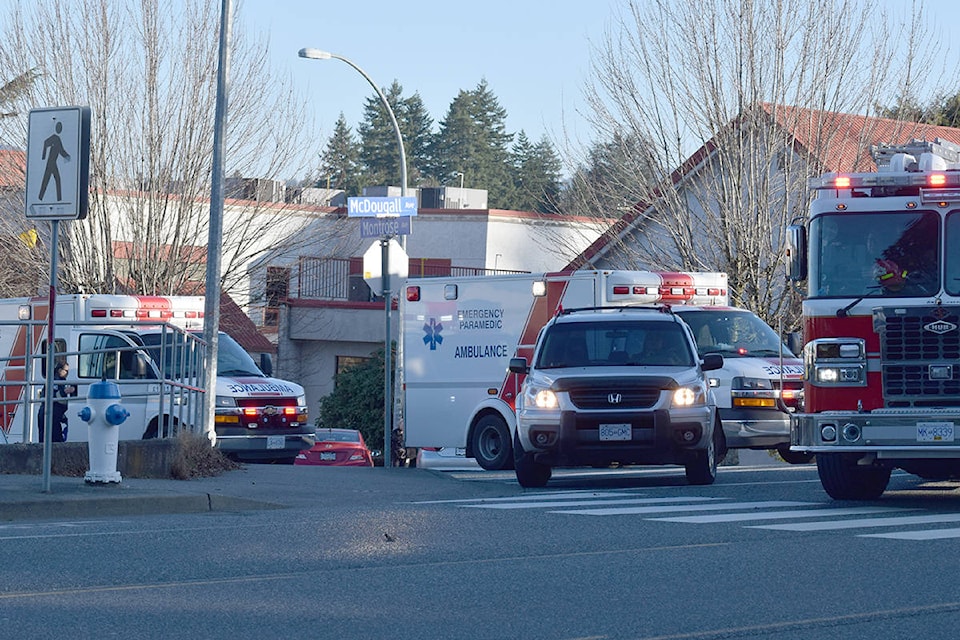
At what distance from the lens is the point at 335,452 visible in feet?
92.1

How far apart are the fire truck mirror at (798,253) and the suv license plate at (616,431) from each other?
2.81 meters

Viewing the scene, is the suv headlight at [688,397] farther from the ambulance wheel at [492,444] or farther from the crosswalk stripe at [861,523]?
the ambulance wheel at [492,444]

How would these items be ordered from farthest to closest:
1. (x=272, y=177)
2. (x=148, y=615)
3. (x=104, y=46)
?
(x=272, y=177) → (x=104, y=46) → (x=148, y=615)

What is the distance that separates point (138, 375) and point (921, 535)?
40.4 ft

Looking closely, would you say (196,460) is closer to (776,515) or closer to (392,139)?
(776,515)

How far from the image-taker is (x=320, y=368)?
43.7 m

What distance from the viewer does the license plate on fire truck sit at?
13.1 m

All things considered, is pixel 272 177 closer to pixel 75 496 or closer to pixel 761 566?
pixel 75 496

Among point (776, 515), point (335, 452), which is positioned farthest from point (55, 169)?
point (335, 452)

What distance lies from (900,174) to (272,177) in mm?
22022

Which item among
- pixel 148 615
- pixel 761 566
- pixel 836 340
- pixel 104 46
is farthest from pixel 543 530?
pixel 104 46

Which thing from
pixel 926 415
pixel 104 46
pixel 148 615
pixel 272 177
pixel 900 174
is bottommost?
pixel 148 615

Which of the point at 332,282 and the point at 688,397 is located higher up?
the point at 332,282

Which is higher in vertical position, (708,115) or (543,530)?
(708,115)
